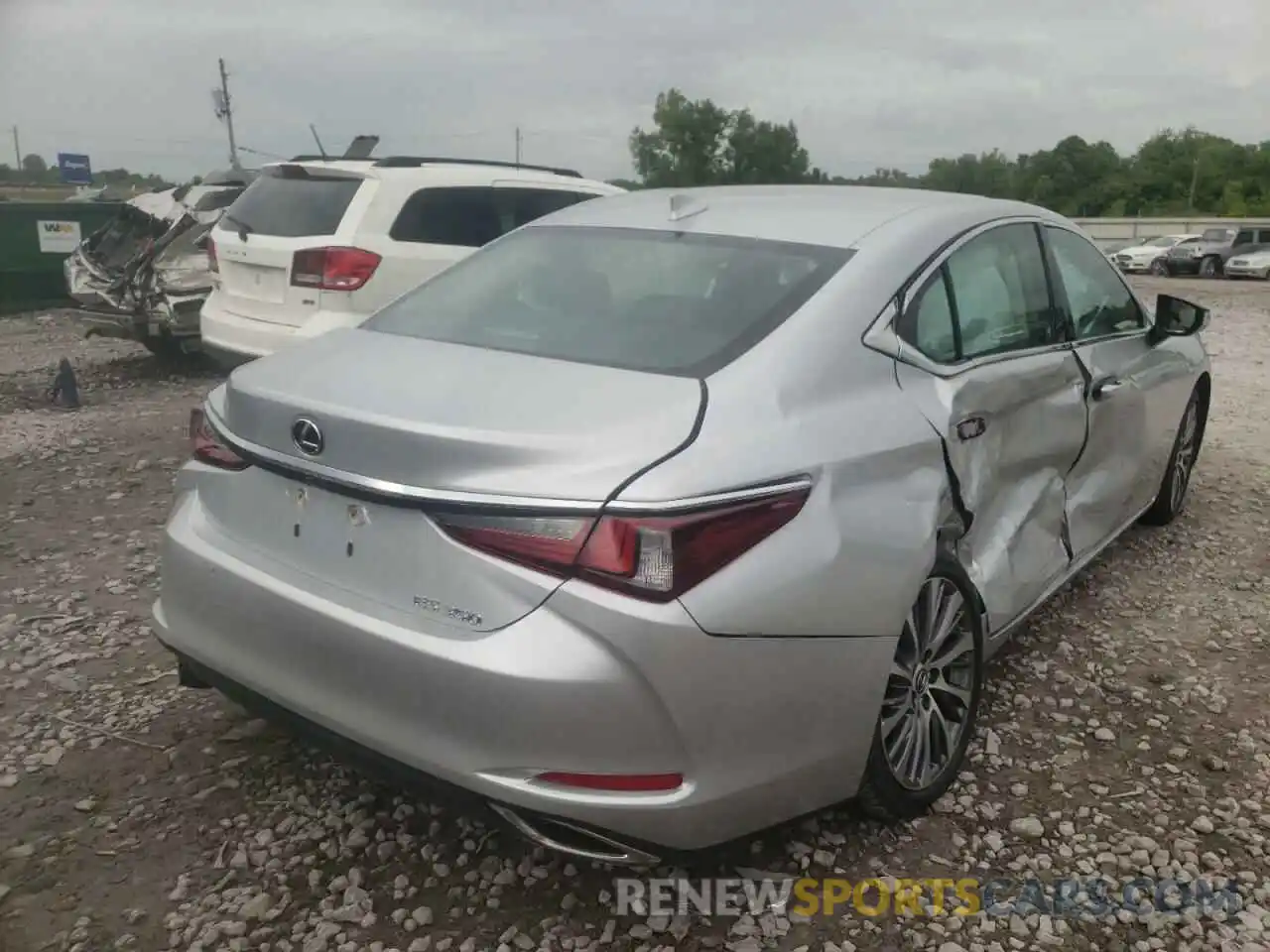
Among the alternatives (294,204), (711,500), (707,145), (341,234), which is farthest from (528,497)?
(707,145)

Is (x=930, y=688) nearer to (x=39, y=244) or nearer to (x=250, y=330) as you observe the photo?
(x=250, y=330)

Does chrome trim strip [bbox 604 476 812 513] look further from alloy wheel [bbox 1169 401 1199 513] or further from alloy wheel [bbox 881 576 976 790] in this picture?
alloy wheel [bbox 1169 401 1199 513]

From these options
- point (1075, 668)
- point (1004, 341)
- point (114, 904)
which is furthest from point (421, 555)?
point (1075, 668)

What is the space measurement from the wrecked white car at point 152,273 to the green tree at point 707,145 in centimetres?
6877

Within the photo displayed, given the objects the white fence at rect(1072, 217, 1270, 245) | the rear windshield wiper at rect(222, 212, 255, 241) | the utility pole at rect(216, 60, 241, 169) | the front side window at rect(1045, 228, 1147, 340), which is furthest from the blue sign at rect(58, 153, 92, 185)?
the white fence at rect(1072, 217, 1270, 245)

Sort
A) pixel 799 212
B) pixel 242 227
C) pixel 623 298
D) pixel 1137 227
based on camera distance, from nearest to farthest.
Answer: pixel 623 298 → pixel 799 212 → pixel 242 227 → pixel 1137 227

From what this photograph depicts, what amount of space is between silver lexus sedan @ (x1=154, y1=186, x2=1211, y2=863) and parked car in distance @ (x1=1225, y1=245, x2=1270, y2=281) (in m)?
Result: 30.8

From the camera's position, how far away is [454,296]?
3.16 meters

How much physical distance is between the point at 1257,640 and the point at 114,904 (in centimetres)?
381

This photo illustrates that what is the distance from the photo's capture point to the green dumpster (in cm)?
1292

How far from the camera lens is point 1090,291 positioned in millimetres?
3979

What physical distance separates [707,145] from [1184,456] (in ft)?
250

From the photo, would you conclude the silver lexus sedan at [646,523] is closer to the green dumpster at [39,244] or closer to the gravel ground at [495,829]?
the gravel ground at [495,829]

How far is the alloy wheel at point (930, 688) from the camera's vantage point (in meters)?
2.62
